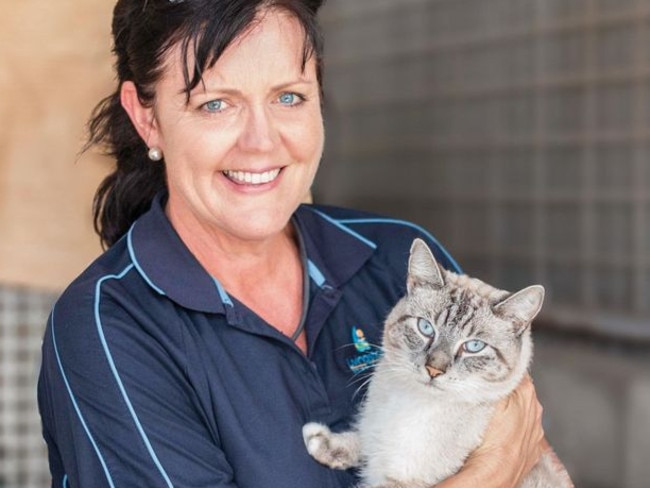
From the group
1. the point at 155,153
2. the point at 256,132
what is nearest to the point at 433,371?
the point at 256,132

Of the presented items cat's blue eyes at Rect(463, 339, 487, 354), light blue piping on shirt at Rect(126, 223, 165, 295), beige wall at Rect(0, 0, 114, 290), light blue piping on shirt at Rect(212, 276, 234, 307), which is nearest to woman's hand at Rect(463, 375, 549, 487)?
cat's blue eyes at Rect(463, 339, 487, 354)

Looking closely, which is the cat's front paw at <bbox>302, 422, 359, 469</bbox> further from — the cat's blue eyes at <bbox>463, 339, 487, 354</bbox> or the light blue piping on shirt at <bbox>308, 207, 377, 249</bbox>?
the light blue piping on shirt at <bbox>308, 207, 377, 249</bbox>

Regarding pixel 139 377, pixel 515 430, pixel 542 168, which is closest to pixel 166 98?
pixel 139 377

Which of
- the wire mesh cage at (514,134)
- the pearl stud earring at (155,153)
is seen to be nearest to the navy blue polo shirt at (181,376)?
the pearl stud earring at (155,153)

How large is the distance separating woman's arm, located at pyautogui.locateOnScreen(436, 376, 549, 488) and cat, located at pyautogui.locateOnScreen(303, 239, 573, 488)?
2 centimetres

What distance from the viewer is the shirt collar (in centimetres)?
220

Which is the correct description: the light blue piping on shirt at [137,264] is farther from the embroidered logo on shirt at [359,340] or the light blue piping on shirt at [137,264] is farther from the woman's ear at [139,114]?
the embroidered logo on shirt at [359,340]

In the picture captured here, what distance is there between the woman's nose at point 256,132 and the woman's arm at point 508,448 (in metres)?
0.73

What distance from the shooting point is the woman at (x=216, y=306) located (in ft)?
6.66

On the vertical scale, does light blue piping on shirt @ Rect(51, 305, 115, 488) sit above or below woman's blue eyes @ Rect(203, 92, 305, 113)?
below

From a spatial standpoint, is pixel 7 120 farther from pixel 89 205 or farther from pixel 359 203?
pixel 359 203

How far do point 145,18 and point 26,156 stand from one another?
809 millimetres

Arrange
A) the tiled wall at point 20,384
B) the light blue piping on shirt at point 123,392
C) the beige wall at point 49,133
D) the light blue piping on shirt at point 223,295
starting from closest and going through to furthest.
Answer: the light blue piping on shirt at point 123,392 → the light blue piping on shirt at point 223,295 → the beige wall at point 49,133 → the tiled wall at point 20,384

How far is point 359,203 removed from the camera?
20.1 feet
